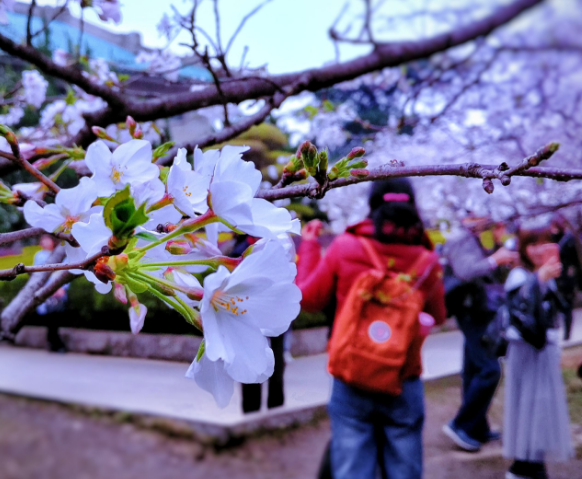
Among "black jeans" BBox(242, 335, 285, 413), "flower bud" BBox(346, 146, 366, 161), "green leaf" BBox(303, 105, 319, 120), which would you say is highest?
"green leaf" BBox(303, 105, 319, 120)

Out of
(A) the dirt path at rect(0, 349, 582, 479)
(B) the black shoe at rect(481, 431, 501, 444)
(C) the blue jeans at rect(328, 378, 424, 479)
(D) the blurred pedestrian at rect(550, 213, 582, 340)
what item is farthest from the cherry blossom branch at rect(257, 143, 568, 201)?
(D) the blurred pedestrian at rect(550, 213, 582, 340)

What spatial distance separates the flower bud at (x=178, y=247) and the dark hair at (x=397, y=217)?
1.65m

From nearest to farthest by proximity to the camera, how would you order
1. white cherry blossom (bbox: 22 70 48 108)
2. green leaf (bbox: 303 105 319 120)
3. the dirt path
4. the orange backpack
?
1. the orange backpack
2. green leaf (bbox: 303 105 319 120)
3. white cherry blossom (bbox: 22 70 48 108)
4. the dirt path

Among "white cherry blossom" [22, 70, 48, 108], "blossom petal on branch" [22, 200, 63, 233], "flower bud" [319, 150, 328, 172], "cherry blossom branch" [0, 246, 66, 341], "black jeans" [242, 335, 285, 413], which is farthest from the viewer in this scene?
"black jeans" [242, 335, 285, 413]

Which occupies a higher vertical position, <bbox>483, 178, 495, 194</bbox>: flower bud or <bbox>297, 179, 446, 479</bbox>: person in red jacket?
<bbox>483, 178, 495, 194</bbox>: flower bud

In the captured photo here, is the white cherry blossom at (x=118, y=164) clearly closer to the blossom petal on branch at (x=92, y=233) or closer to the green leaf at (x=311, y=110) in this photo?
the blossom petal on branch at (x=92, y=233)

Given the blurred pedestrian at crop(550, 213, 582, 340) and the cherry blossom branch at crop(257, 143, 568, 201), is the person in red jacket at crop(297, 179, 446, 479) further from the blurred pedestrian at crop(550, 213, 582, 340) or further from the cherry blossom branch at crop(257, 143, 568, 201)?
the blurred pedestrian at crop(550, 213, 582, 340)

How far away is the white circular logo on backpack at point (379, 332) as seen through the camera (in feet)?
6.70

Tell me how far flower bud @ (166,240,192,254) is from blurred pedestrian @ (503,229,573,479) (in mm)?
3064

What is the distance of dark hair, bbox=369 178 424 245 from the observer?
7.00ft

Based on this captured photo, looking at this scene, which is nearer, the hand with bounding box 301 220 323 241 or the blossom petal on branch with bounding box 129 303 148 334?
the blossom petal on branch with bounding box 129 303 148 334

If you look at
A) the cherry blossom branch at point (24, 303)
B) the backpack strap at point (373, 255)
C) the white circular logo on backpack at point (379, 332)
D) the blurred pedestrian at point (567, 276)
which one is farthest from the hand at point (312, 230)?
the blurred pedestrian at point (567, 276)

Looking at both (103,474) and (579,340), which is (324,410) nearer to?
(103,474)

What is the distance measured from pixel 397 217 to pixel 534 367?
1825 millimetres
